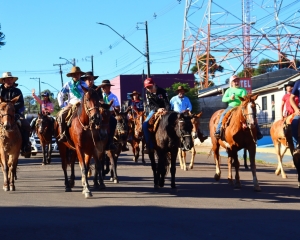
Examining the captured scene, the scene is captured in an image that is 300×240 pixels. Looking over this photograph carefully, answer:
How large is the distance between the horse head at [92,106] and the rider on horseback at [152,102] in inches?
79.1

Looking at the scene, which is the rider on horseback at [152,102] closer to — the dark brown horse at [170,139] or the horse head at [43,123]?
the dark brown horse at [170,139]

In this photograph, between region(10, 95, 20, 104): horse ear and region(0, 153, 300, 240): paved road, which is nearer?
region(0, 153, 300, 240): paved road

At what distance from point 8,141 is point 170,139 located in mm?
3978

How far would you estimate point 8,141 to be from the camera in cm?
1409

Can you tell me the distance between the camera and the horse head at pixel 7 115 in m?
13.5

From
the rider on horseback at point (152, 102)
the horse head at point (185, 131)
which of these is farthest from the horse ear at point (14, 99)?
the horse head at point (185, 131)

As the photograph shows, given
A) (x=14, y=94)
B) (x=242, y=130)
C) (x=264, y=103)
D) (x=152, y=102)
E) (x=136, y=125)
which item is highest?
(x=264, y=103)

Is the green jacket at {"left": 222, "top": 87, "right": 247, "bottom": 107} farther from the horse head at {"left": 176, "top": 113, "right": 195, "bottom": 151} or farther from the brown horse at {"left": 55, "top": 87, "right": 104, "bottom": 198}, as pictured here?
the brown horse at {"left": 55, "top": 87, "right": 104, "bottom": 198}

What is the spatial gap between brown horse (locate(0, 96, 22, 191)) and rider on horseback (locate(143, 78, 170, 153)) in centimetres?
318

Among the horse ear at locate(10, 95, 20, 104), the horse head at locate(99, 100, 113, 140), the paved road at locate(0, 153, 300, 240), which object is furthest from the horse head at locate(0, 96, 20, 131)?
the horse head at locate(99, 100, 113, 140)

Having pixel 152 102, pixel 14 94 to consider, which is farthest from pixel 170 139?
pixel 14 94

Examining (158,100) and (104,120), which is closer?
(104,120)

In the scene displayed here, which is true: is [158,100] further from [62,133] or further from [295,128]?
[295,128]

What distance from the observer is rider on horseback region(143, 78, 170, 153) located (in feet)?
46.4
